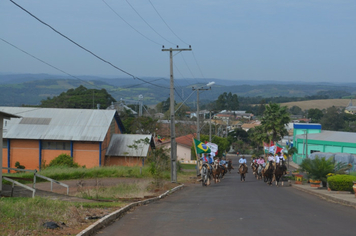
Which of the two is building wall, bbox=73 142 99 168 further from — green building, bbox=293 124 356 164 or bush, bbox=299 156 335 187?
green building, bbox=293 124 356 164

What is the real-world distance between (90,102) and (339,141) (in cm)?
5850

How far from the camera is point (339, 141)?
69688 millimetres

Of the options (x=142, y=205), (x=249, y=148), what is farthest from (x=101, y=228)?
(x=249, y=148)

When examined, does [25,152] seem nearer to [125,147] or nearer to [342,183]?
[125,147]

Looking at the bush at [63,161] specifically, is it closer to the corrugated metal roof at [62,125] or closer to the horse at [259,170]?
the corrugated metal roof at [62,125]

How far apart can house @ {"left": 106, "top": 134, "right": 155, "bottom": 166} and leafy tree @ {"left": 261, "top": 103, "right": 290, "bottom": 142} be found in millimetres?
20481

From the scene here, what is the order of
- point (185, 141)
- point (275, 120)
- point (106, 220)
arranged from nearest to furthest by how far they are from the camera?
point (106, 220)
point (275, 120)
point (185, 141)

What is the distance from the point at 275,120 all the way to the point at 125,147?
23805 millimetres

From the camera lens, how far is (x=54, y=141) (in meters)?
46.5

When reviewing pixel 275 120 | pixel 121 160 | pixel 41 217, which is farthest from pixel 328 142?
pixel 41 217

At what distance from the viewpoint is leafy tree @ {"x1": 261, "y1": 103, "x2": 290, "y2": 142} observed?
2402 inches

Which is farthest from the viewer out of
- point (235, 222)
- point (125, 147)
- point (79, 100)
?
point (79, 100)

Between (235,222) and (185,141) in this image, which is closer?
(235,222)

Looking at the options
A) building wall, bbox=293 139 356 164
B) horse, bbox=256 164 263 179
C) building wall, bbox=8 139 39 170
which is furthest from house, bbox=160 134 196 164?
horse, bbox=256 164 263 179
